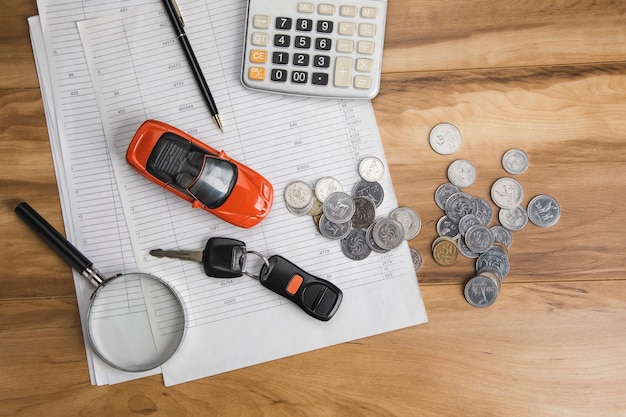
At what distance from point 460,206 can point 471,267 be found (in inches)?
2.7

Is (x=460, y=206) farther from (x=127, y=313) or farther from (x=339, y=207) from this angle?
(x=127, y=313)

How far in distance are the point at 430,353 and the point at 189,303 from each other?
274 mm

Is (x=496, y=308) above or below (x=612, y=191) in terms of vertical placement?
below

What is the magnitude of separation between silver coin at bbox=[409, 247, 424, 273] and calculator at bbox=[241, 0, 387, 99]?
0.18 m

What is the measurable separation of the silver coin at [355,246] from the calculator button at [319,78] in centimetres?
17

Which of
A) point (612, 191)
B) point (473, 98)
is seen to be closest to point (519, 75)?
point (473, 98)

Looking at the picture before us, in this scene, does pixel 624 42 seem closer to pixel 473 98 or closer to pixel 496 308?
pixel 473 98

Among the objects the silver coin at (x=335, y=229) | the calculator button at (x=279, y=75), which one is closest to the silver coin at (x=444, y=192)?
the silver coin at (x=335, y=229)

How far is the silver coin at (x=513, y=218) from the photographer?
55cm

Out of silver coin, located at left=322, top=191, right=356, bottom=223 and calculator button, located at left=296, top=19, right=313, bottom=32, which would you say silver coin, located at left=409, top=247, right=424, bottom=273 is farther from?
calculator button, located at left=296, top=19, right=313, bottom=32

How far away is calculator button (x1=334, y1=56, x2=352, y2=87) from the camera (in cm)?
55

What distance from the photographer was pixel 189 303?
57 centimetres

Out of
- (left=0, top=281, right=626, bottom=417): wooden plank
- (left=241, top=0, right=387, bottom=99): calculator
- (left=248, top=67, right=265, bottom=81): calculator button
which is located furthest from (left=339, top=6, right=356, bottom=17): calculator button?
(left=0, top=281, right=626, bottom=417): wooden plank

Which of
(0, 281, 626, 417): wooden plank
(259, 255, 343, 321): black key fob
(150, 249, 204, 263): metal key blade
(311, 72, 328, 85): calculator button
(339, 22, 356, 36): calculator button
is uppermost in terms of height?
(339, 22, 356, 36): calculator button
